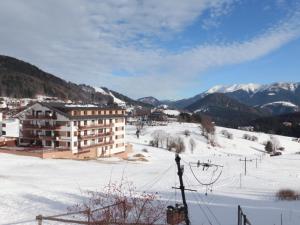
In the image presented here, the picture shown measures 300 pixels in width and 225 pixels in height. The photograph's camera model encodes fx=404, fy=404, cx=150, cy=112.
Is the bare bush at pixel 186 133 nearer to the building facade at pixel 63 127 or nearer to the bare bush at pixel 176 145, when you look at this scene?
the bare bush at pixel 176 145

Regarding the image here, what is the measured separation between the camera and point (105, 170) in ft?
197

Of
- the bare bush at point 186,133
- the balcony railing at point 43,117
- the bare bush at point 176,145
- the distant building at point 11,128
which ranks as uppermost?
the balcony railing at point 43,117

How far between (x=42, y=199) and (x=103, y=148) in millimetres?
65833

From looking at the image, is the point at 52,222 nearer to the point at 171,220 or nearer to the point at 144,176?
the point at 171,220

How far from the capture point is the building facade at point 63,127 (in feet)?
274

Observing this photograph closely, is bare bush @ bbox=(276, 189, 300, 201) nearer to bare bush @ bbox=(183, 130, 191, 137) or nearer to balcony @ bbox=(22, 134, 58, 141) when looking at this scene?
balcony @ bbox=(22, 134, 58, 141)

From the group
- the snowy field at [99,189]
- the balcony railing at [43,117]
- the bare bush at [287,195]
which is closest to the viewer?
the snowy field at [99,189]

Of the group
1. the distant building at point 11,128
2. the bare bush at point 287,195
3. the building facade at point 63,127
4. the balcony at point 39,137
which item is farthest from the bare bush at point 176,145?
the bare bush at point 287,195

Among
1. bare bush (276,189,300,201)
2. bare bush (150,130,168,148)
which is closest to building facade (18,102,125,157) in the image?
bare bush (150,130,168,148)

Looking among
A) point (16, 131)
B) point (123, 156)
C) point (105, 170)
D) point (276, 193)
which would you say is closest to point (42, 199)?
point (276, 193)

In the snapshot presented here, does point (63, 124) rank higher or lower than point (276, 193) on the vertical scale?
higher

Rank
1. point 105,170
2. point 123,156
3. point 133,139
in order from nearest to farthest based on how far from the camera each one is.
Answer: point 105,170 → point 123,156 → point 133,139

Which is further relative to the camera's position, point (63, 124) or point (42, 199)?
point (63, 124)

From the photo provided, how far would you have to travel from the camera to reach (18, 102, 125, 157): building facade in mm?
83500
